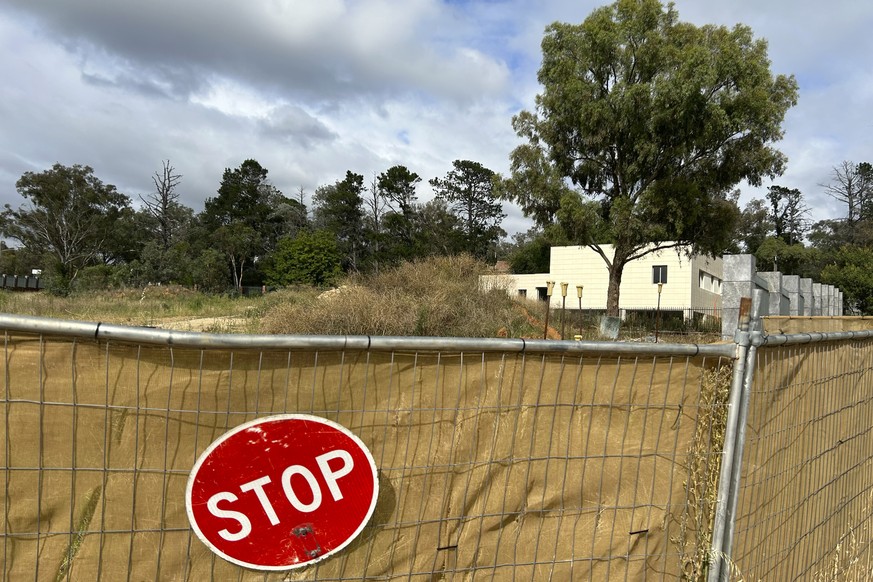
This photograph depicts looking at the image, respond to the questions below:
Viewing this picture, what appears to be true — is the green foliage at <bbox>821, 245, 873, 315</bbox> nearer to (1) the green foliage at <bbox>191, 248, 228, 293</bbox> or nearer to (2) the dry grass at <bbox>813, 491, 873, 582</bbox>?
(2) the dry grass at <bbox>813, 491, 873, 582</bbox>

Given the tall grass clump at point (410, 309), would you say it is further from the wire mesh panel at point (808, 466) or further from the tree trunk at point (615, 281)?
the wire mesh panel at point (808, 466)

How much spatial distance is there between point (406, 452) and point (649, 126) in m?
22.2

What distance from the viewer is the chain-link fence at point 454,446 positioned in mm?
1711

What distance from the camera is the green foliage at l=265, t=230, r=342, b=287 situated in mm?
44188

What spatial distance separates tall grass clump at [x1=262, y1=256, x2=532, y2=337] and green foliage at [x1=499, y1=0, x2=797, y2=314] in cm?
720

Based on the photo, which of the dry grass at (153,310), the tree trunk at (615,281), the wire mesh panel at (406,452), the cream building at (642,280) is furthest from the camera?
the cream building at (642,280)

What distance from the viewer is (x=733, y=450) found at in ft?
7.45

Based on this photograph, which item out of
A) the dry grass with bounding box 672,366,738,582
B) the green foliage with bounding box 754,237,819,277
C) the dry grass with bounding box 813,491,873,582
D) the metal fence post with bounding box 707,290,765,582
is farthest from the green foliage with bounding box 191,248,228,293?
the green foliage with bounding box 754,237,819,277

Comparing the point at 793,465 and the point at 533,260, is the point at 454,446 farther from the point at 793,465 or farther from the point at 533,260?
the point at 533,260

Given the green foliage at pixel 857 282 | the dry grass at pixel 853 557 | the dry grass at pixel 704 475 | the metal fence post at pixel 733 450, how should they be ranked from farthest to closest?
1. the green foliage at pixel 857 282
2. the dry grass at pixel 853 557
3. the dry grass at pixel 704 475
4. the metal fence post at pixel 733 450

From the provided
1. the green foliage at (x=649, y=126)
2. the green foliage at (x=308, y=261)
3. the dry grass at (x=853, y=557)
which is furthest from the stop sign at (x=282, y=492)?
the green foliage at (x=308, y=261)

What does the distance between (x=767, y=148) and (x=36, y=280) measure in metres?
52.2

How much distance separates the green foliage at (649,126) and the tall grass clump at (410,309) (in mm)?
7198

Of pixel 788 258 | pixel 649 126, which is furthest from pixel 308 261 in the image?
pixel 788 258
